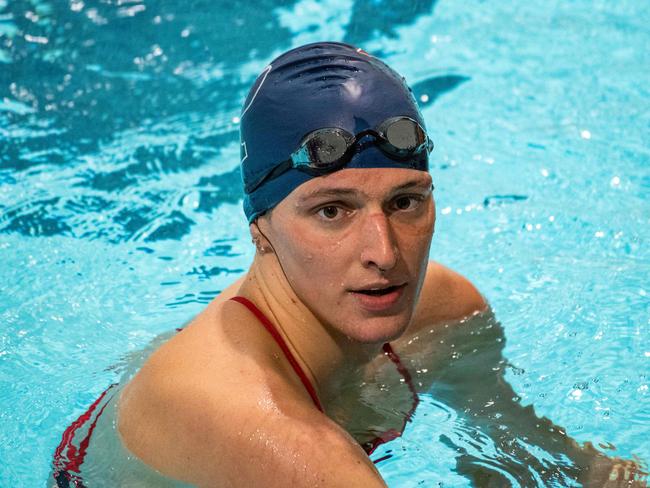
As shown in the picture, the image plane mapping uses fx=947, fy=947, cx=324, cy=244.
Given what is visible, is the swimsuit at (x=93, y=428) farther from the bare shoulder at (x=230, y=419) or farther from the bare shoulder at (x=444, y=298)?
the bare shoulder at (x=444, y=298)

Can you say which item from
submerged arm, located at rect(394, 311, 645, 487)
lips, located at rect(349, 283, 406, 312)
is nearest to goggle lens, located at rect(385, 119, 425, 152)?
lips, located at rect(349, 283, 406, 312)

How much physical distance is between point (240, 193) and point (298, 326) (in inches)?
116

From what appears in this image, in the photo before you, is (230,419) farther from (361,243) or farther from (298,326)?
(361,243)

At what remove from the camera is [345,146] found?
279 cm

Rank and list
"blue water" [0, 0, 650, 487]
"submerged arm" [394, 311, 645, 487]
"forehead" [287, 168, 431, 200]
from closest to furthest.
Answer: "forehead" [287, 168, 431, 200], "submerged arm" [394, 311, 645, 487], "blue water" [0, 0, 650, 487]

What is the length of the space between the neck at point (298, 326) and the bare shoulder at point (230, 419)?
0.38ft

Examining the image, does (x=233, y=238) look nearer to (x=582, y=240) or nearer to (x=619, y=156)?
(x=582, y=240)

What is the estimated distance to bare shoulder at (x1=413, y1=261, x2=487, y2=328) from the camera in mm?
3832

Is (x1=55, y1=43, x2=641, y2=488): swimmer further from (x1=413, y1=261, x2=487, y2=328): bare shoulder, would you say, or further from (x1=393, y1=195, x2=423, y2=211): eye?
(x1=413, y1=261, x2=487, y2=328): bare shoulder

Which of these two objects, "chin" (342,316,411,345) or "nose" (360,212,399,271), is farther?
"chin" (342,316,411,345)

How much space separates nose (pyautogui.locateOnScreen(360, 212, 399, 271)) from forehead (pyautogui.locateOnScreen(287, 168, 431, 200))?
0.31 feet

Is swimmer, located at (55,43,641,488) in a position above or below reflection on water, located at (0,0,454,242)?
below

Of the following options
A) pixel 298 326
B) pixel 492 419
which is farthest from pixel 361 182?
pixel 492 419

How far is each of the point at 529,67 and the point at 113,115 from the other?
124 inches
